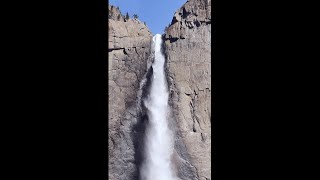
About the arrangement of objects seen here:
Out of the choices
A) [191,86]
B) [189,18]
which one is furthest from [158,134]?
[189,18]

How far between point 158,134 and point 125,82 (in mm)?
4744

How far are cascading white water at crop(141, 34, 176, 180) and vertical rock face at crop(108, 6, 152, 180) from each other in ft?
2.81

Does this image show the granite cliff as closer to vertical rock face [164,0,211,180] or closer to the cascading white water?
vertical rock face [164,0,211,180]

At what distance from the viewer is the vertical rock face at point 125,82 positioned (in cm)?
3080

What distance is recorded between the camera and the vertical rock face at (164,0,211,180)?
98.1 ft

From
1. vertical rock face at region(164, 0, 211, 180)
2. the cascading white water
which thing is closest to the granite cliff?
vertical rock face at region(164, 0, 211, 180)

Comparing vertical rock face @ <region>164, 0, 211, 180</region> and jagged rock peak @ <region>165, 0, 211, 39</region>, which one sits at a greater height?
jagged rock peak @ <region>165, 0, 211, 39</region>

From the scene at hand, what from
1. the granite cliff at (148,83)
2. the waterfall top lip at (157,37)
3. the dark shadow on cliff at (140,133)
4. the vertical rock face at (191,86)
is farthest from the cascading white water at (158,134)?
the waterfall top lip at (157,37)
